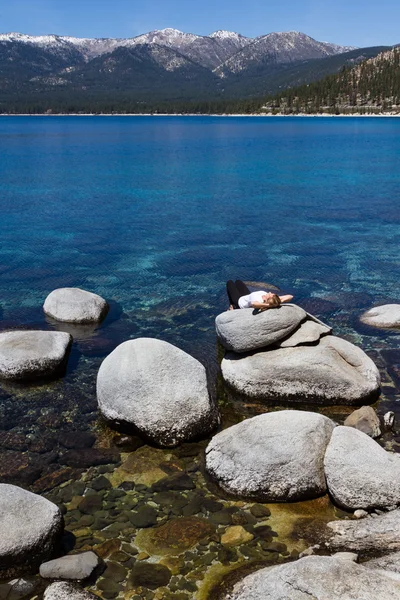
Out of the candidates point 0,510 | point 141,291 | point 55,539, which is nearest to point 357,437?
point 55,539

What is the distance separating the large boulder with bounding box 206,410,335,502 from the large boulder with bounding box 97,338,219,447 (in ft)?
3.59

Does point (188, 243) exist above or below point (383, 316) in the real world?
above

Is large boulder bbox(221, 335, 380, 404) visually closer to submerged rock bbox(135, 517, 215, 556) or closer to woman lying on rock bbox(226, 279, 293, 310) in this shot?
woman lying on rock bbox(226, 279, 293, 310)

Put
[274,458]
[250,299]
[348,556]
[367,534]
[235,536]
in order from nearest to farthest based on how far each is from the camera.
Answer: [348,556]
[367,534]
[235,536]
[274,458]
[250,299]

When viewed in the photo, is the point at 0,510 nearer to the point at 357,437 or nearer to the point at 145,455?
the point at 145,455

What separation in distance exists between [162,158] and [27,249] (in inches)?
1966

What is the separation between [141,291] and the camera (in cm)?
2488

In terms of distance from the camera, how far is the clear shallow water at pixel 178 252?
56.6 feet

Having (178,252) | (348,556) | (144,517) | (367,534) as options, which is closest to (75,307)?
(178,252)

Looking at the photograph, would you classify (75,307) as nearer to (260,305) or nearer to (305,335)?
(260,305)

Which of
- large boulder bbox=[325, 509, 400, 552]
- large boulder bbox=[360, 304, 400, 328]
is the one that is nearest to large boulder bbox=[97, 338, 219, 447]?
large boulder bbox=[325, 509, 400, 552]

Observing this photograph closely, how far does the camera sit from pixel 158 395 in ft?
44.3

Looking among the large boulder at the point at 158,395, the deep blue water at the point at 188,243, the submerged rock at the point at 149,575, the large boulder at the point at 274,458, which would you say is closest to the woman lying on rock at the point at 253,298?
the deep blue water at the point at 188,243

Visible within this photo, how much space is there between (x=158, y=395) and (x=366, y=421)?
16.9 feet
